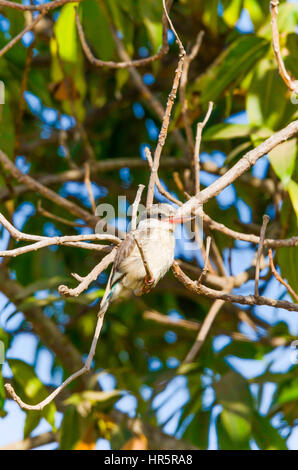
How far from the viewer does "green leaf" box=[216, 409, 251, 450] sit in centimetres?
361

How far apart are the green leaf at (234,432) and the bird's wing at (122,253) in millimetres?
1250

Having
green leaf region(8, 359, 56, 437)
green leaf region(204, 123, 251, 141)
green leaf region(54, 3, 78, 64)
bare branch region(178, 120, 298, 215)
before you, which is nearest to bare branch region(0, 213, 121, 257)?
bare branch region(178, 120, 298, 215)

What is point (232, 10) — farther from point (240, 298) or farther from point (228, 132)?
point (240, 298)

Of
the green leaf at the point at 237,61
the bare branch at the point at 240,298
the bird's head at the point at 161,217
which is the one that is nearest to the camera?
the bare branch at the point at 240,298

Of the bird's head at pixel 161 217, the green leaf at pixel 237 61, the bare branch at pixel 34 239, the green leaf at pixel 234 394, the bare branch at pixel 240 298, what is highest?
the green leaf at pixel 237 61

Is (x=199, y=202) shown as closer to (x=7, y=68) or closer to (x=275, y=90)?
(x=275, y=90)

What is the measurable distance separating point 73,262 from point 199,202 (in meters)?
2.93

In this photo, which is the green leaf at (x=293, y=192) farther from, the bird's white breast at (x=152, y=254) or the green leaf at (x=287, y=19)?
the green leaf at (x=287, y=19)

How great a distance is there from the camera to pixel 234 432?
3.64 meters

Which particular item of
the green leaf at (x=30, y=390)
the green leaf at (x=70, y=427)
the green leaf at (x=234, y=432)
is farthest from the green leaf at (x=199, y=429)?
the green leaf at (x=30, y=390)

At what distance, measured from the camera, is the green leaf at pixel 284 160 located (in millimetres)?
2965

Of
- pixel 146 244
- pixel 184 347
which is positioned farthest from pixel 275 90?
pixel 184 347

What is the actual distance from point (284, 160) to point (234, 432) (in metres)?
1.54
